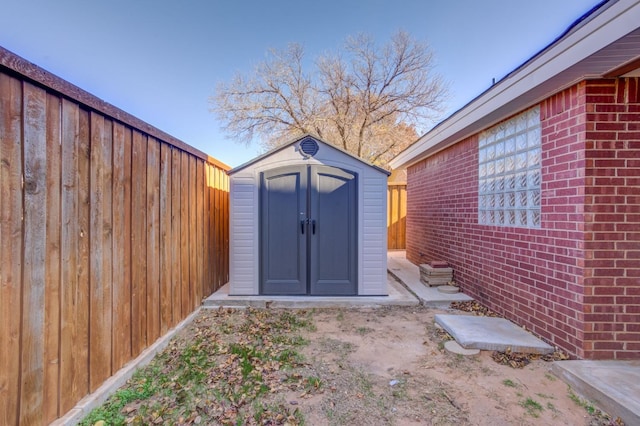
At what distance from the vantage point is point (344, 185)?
14.1 ft

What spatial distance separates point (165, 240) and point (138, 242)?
18.5 inches

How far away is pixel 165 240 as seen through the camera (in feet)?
10.0

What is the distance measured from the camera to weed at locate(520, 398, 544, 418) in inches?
75.8

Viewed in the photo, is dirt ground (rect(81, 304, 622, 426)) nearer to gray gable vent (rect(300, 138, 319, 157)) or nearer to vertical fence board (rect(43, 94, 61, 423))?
vertical fence board (rect(43, 94, 61, 423))

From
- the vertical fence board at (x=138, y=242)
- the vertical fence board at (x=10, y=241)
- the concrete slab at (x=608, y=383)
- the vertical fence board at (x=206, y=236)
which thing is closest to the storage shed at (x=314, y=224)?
the vertical fence board at (x=206, y=236)

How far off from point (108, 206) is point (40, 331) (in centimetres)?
92

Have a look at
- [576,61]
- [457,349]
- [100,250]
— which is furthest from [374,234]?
[100,250]

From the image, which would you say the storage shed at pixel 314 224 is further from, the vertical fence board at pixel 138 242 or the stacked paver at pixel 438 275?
the vertical fence board at pixel 138 242

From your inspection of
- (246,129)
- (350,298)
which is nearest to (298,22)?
(246,129)

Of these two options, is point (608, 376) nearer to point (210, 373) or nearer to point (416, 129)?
point (210, 373)

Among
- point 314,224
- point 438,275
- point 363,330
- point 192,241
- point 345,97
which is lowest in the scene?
point 363,330

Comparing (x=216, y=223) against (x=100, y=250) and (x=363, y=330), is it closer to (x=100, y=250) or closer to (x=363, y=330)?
(x=100, y=250)

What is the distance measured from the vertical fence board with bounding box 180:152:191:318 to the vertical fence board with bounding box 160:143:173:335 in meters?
Result: 0.29

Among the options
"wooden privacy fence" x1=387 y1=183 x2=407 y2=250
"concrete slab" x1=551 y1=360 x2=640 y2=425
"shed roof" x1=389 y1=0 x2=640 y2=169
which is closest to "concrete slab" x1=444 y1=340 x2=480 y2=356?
"concrete slab" x1=551 y1=360 x2=640 y2=425
